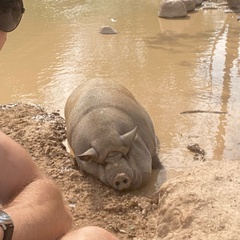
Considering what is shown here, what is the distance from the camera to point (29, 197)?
2525mm

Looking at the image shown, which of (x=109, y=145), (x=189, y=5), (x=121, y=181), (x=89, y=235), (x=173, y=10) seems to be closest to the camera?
(x=89, y=235)

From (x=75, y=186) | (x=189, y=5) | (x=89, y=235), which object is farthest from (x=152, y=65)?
(x=89, y=235)

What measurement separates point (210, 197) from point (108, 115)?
2.51 m

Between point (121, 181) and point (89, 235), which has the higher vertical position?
point (89, 235)

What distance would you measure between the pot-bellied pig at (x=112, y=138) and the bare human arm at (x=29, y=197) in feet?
9.40

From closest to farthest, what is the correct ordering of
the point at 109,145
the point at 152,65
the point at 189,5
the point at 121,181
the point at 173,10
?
1. the point at 121,181
2. the point at 109,145
3. the point at 152,65
4. the point at 173,10
5. the point at 189,5

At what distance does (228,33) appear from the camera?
37.1 ft

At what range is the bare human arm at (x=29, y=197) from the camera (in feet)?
7.75

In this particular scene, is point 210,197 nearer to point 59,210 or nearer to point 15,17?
point 59,210

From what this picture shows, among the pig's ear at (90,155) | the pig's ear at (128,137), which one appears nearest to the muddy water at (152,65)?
the pig's ear at (128,137)

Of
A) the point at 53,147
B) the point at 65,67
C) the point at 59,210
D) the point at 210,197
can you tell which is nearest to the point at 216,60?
the point at 65,67

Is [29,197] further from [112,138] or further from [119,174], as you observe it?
[112,138]

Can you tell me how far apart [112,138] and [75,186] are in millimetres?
652

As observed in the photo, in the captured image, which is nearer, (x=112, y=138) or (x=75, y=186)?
(x=75, y=186)
